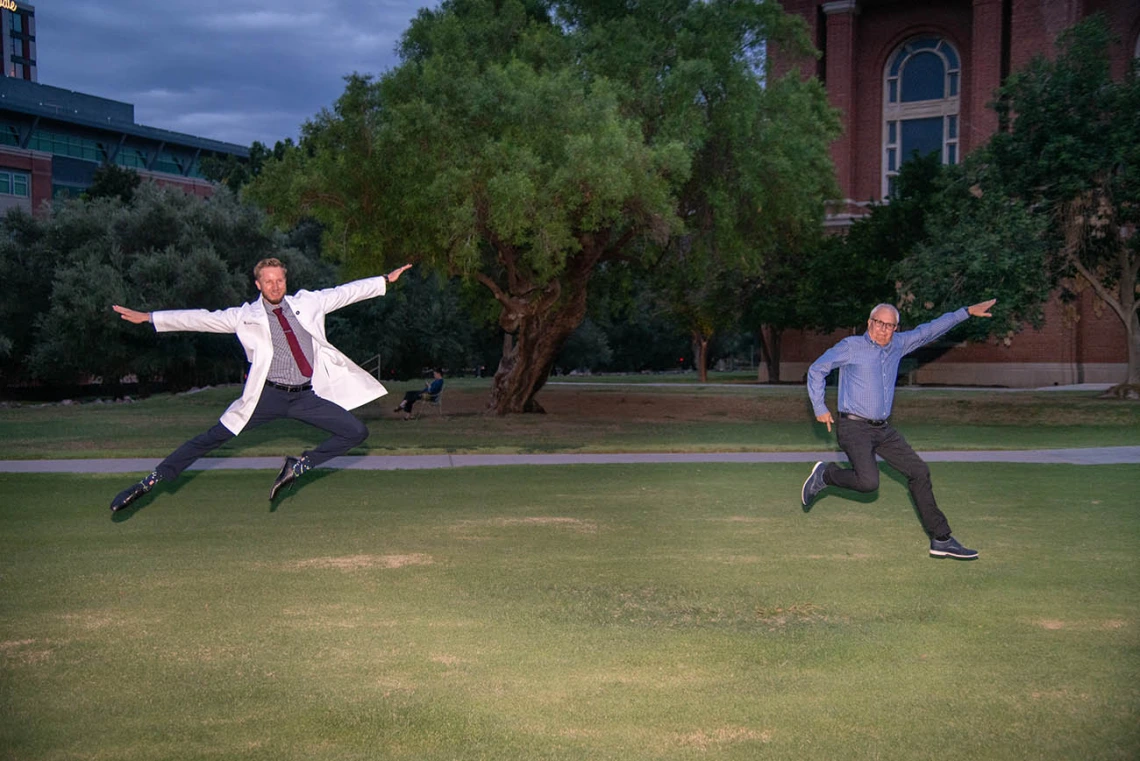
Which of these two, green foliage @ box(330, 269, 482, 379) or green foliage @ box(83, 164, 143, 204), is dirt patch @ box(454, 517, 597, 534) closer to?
green foliage @ box(330, 269, 482, 379)

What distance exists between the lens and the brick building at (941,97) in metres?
45.0

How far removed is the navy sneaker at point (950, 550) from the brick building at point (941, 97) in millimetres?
39682

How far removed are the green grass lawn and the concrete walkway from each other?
13.5ft

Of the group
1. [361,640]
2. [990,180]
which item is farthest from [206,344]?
[361,640]

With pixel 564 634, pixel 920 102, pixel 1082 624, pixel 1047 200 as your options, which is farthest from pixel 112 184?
pixel 1082 624

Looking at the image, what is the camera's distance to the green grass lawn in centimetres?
448

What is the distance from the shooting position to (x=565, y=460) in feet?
53.6

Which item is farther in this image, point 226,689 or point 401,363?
point 401,363

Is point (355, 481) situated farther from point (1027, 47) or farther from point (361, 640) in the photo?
point (1027, 47)

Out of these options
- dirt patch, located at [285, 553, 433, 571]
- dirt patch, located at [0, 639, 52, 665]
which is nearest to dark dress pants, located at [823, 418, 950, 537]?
dirt patch, located at [285, 553, 433, 571]

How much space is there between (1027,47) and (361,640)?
153ft

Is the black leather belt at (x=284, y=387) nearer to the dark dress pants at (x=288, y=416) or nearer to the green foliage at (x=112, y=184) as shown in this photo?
the dark dress pants at (x=288, y=416)

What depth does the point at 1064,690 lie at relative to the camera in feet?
16.6

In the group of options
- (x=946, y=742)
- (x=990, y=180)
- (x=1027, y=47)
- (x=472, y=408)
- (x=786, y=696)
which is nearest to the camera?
(x=946, y=742)
